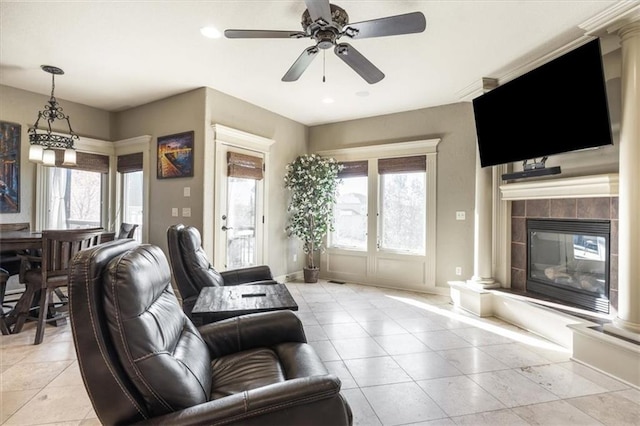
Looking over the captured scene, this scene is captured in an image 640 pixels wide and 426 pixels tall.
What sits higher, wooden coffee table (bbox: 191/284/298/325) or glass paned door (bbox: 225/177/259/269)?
glass paned door (bbox: 225/177/259/269)

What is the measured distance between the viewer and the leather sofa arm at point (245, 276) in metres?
3.13

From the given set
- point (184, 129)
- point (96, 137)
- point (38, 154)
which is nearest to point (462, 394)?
point (184, 129)

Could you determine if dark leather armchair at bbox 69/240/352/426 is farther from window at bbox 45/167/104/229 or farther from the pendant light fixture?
window at bbox 45/167/104/229

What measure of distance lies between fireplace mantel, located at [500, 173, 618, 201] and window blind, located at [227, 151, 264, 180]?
10.8 ft

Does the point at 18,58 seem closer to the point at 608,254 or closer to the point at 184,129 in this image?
the point at 184,129

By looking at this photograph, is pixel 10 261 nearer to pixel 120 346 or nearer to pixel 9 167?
pixel 9 167

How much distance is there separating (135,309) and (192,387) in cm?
34

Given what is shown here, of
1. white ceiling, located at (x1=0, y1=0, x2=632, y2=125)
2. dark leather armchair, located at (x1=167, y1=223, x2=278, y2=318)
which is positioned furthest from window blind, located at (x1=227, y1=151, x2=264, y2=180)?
dark leather armchair, located at (x1=167, y1=223, x2=278, y2=318)

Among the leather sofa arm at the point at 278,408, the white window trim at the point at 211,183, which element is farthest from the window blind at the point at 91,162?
the leather sofa arm at the point at 278,408

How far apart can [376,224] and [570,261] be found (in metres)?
2.58

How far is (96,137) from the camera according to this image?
17.0ft

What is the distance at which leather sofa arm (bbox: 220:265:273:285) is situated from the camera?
3135 mm

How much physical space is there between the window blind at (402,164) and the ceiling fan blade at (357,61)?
241 cm

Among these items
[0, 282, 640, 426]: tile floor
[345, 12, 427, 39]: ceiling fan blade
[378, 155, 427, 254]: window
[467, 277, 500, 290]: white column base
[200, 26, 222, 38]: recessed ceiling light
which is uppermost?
[200, 26, 222, 38]: recessed ceiling light
